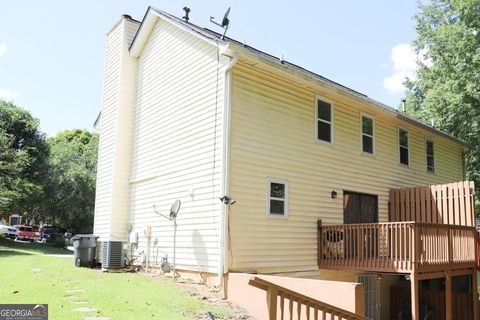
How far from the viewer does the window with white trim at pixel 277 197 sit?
11.5 m

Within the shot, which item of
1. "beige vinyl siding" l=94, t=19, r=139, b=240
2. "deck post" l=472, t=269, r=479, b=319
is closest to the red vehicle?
"beige vinyl siding" l=94, t=19, r=139, b=240

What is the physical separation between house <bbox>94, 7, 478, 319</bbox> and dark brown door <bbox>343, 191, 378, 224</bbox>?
0.17 ft

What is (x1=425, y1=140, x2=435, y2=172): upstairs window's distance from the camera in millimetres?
18234

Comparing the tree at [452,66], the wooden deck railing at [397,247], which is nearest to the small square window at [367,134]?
the wooden deck railing at [397,247]

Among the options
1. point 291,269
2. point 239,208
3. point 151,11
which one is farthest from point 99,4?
point 291,269

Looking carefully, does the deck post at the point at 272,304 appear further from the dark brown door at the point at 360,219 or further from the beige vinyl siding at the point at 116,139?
the beige vinyl siding at the point at 116,139

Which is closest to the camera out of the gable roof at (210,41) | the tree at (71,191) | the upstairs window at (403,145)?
the gable roof at (210,41)

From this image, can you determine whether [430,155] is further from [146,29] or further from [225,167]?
[146,29]

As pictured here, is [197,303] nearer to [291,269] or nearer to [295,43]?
[291,269]

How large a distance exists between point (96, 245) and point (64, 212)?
2107cm

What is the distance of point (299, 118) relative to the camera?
12781 mm

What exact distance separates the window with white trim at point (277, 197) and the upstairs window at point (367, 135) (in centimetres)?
436

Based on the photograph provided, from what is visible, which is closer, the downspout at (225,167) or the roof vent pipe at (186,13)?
the downspout at (225,167)

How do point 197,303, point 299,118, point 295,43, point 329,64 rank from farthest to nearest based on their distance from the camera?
point 329,64 → point 295,43 → point 299,118 → point 197,303
